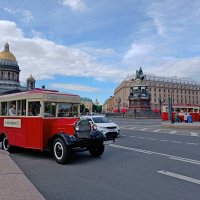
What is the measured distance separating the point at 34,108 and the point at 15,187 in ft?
14.8

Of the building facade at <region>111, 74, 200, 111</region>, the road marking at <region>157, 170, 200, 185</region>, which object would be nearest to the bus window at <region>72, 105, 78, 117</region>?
the road marking at <region>157, 170, 200, 185</region>

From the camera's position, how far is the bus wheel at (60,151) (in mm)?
8383

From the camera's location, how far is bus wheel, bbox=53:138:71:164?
8383 mm

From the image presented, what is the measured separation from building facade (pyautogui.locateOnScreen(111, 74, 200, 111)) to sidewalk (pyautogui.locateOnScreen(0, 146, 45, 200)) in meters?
125

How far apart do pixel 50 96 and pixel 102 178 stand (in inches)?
144

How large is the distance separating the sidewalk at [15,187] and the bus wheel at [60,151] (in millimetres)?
1820

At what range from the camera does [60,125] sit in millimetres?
9016

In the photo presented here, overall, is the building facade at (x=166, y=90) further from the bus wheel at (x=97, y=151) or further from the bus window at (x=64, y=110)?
the bus window at (x=64, y=110)

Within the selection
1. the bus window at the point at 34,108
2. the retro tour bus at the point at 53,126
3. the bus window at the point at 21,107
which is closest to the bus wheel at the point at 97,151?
the retro tour bus at the point at 53,126

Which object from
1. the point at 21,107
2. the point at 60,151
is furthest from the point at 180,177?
the point at 21,107

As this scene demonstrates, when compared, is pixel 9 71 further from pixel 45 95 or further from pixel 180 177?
pixel 180 177

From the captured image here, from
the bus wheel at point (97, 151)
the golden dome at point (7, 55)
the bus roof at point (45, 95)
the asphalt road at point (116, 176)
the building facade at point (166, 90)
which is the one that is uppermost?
the golden dome at point (7, 55)

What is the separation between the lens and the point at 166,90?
470ft

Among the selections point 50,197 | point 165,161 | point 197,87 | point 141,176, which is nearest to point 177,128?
point 165,161
